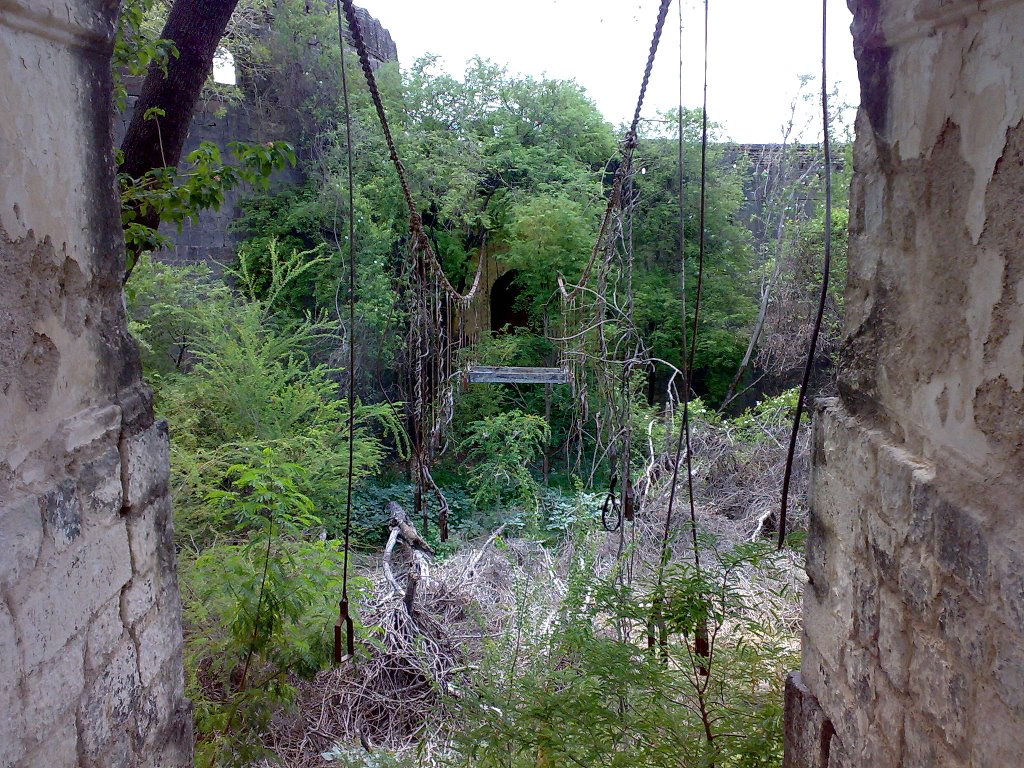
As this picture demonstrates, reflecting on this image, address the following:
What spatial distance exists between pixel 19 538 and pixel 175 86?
1.92 meters

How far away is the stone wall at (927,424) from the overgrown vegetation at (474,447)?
1.31ft

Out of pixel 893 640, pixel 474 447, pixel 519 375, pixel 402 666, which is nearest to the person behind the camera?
pixel 893 640

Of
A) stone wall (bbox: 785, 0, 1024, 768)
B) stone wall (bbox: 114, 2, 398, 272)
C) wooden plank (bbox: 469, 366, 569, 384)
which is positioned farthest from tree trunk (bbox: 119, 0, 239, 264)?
stone wall (bbox: 114, 2, 398, 272)

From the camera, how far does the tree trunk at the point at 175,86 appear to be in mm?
2256

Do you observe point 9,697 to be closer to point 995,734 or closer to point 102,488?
point 102,488

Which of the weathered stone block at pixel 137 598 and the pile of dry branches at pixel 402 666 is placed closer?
the weathered stone block at pixel 137 598

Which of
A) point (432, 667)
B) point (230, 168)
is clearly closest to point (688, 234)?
point (432, 667)

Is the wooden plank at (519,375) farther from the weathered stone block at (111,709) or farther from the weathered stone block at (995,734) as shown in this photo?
the weathered stone block at (995,734)

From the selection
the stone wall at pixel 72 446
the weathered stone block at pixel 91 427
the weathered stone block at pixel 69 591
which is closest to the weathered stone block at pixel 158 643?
the stone wall at pixel 72 446

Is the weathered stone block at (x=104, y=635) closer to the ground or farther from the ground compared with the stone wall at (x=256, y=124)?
closer to the ground

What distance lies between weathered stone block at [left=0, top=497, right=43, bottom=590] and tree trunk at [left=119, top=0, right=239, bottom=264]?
1628 millimetres

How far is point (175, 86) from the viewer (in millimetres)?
2279

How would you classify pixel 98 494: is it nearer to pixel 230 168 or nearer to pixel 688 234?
pixel 230 168

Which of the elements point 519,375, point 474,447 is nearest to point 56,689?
point 519,375
